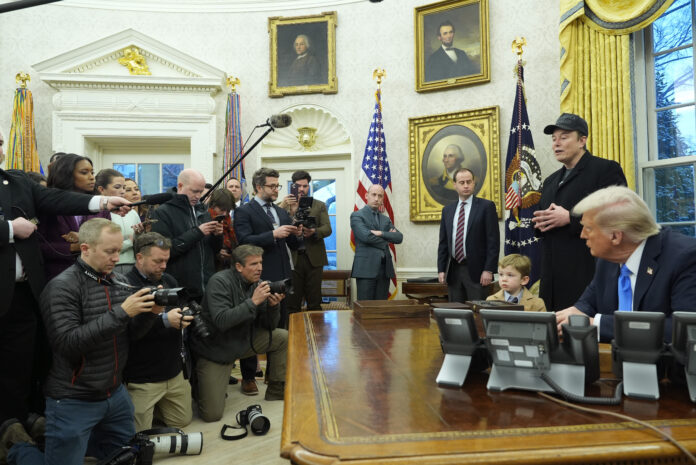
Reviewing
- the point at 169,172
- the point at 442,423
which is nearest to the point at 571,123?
the point at 442,423

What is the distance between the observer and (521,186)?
16.3 feet

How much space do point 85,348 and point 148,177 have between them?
4.99 metres

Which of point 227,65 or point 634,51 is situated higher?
point 227,65

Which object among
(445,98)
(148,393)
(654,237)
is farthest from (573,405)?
(445,98)

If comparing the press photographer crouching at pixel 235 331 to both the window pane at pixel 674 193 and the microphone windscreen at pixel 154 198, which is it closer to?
the microphone windscreen at pixel 154 198

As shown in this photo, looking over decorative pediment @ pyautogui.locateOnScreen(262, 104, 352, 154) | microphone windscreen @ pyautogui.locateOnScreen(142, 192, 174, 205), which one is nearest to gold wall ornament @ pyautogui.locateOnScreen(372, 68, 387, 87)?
decorative pediment @ pyautogui.locateOnScreen(262, 104, 352, 154)

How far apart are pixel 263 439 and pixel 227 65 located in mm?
5021

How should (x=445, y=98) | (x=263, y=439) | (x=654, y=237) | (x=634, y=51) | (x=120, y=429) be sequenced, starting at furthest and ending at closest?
(x=445, y=98)
(x=634, y=51)
(x=263, y=439)
(x=120, y=429)
(x=654, y=237)

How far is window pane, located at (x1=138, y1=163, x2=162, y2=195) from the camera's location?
21.8 ft

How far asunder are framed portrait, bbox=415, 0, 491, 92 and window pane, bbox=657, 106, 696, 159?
1840mm

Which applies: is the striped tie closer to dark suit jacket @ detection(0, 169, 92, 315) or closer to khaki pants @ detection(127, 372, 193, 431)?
khaki pants @ detection(127, 372, 193, 431)

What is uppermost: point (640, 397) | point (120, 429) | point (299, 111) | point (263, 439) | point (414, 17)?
point (414, 17)

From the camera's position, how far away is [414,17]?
6.10 meters

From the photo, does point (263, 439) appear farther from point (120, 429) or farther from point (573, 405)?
point (573, 405)
